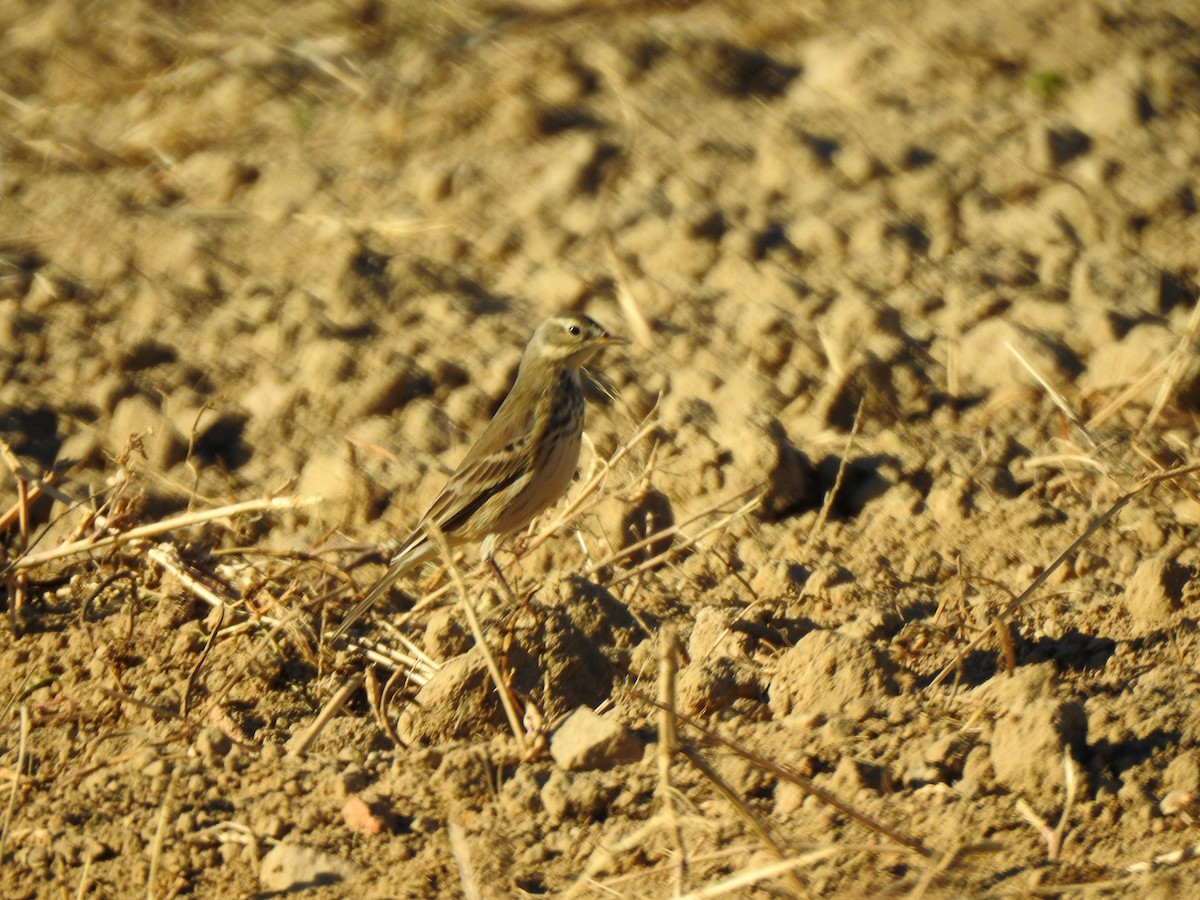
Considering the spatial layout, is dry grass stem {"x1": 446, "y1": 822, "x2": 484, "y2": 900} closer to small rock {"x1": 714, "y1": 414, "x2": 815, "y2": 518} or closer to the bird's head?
Answer: small rock {"x1": 714, "y1": 414, "x2": 815, "y2": 518}

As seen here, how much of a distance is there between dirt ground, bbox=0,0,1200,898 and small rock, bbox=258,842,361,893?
13 mm

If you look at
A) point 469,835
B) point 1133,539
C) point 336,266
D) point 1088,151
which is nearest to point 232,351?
point 336,266

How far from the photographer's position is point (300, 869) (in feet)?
12.9

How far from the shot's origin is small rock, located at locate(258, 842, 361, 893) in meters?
3.91

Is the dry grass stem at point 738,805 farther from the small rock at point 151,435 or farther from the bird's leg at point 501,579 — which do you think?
the small rock at point 151,435

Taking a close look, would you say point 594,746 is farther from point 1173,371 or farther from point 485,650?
point 1173,371

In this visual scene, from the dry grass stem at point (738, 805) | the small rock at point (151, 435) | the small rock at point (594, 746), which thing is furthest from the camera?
the small rock at point (151, 435)

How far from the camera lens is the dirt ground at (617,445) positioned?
13.3 ft

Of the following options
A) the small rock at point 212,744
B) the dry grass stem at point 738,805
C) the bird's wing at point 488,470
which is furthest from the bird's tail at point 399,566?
the dry grass stem at point 738,805

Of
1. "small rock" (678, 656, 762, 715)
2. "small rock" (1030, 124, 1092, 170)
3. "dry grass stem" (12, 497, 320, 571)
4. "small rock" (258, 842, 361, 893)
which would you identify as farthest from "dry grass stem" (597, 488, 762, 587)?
"small rock" (1030, 124, 1092, 170)

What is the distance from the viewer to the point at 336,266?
23.5 feet

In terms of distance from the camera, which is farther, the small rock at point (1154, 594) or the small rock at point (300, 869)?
the small rock at point (1154, 594)

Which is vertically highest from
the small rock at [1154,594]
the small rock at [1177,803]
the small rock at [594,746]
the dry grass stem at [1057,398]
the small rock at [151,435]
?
the small rock at [1177,803]

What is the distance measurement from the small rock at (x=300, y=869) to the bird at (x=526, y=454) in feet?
6.06
